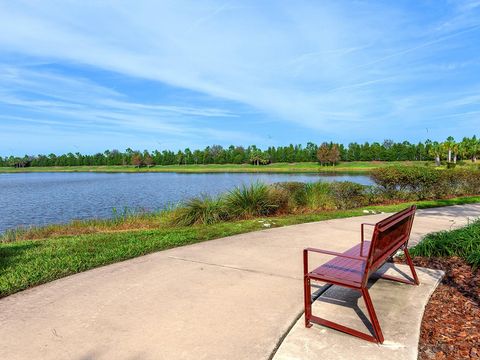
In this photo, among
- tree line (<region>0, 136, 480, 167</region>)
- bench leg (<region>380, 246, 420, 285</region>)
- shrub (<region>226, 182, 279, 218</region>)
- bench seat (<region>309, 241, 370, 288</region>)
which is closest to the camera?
bench seat (<region>309, 241, 370, 288</region>)

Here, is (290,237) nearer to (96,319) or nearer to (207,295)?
(207,295)

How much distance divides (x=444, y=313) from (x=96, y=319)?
364 cm

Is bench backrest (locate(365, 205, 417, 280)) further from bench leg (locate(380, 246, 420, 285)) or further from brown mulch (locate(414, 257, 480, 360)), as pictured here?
brown mulch (locate(414, 257, 480, 360))

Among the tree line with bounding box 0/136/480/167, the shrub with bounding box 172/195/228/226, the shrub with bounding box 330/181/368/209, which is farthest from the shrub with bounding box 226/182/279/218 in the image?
the tree line with bounding box 0/136/480/167

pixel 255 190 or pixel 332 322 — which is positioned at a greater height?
pixel 255 190

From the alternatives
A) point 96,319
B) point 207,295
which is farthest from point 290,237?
point 96,319

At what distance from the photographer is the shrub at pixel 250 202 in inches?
433

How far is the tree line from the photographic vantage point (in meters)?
86.1

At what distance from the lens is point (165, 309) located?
3881 mm

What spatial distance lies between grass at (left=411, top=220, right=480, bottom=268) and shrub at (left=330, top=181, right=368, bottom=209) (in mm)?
6943

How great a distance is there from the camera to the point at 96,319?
3.66m

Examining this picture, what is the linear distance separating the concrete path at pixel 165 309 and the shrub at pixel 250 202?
184 inches

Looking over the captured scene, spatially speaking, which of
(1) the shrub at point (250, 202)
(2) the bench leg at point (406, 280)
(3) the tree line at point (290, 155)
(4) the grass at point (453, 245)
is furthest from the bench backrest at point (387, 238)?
(3) the tree line at point (290, 155)

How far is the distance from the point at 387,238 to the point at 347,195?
10012 mm
